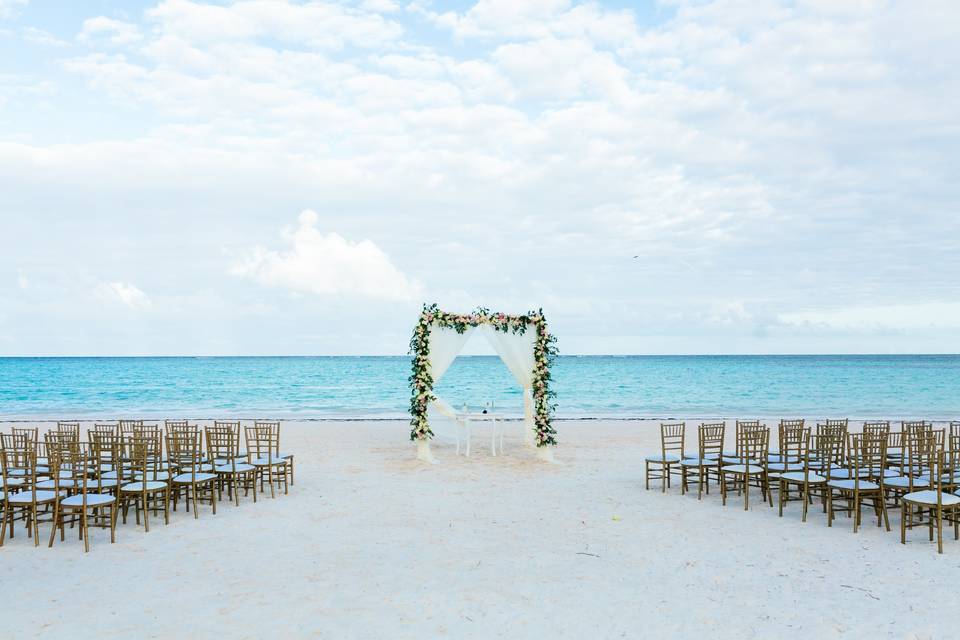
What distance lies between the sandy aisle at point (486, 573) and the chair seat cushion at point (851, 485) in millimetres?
429

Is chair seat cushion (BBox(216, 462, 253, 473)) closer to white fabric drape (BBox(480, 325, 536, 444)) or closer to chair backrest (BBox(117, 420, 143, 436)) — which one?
chair backrest (BBox(117, 420, 143, 436))

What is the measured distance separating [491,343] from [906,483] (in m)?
6.63

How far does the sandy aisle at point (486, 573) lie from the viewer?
→ 4562 mm

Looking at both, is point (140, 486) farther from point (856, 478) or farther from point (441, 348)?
point (856, 478)

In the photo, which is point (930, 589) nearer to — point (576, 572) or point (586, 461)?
point (576, 572)

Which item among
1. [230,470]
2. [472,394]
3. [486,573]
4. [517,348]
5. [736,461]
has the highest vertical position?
[517,348]

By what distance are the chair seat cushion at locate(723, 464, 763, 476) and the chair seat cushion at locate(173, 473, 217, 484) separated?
6030mm

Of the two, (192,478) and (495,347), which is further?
(495,347)

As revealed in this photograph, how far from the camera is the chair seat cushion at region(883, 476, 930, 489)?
698 cm

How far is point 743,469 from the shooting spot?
8.46m

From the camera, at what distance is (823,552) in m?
6.19

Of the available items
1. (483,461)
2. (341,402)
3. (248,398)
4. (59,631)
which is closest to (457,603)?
(59,631)

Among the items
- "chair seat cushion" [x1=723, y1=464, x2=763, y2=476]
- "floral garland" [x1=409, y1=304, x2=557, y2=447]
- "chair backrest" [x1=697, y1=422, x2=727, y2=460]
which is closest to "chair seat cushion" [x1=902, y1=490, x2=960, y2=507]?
"chair seat cushion" [x1=723, y1=464, x2=763, y2=476]

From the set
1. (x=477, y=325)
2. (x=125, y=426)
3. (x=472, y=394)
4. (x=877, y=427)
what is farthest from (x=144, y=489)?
(x=472, y=394)
